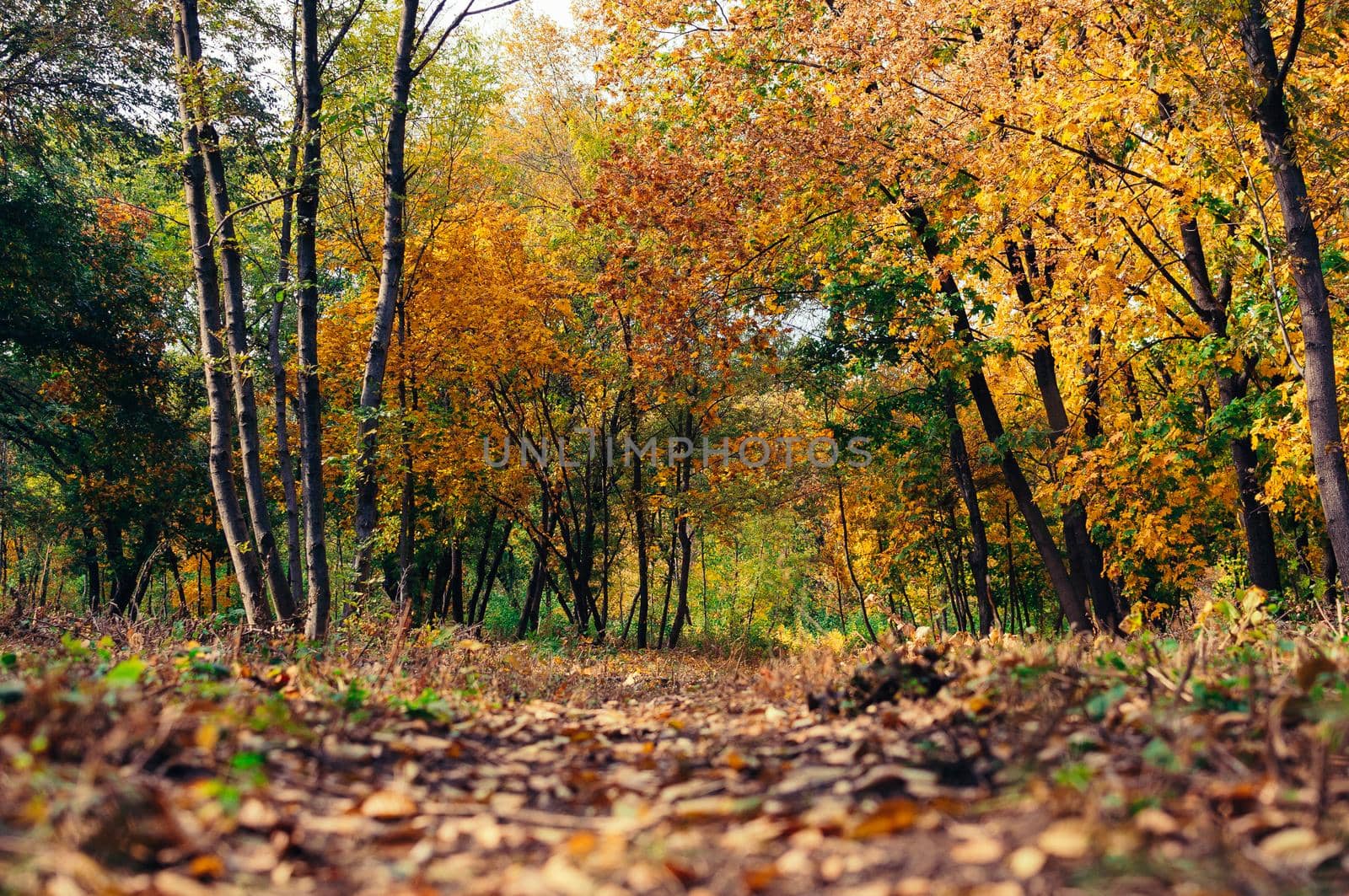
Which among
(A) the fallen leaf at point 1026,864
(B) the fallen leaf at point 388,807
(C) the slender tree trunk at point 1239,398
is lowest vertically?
(A) the fallen leaf at point 1026,864

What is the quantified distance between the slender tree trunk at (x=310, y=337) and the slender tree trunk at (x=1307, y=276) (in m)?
7.29

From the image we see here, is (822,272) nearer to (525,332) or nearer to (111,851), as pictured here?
(525,332)

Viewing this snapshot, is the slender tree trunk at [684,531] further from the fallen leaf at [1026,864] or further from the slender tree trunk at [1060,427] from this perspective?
the fallen leaf at [1026,864]

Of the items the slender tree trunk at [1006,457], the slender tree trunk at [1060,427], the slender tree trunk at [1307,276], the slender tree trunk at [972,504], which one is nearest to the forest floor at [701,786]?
the slender tree trunk at [1307,276]

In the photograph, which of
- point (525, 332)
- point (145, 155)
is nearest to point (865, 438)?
point (525, 332)

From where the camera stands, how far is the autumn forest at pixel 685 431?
2.46m

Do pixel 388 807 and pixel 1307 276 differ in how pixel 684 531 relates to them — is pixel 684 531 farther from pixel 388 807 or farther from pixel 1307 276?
pixel 388 807

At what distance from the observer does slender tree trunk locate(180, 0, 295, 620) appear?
786 cm

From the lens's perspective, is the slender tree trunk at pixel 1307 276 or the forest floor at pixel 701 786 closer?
the forest floor at pixel 701 786

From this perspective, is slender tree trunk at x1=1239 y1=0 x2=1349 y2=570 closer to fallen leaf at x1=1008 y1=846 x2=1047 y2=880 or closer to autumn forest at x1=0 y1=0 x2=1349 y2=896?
autumn forest at x1=0 y1=0 x2=1349 y2=896

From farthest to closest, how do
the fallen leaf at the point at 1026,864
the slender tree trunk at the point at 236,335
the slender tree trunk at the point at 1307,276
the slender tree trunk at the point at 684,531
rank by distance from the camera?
1. the slender tree trunk at the point at 684,531
2. the slender tree trunk at the point at 236,335
3. the slender tree trunk at the point at 1307,276
4. the fallen leaf at the point at 1026,864

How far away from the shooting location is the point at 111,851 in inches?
84.4

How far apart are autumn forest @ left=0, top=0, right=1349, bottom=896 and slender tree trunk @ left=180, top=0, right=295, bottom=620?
5cm

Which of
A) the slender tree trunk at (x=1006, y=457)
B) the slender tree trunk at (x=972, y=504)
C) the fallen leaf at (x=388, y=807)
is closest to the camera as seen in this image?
the fallen leaf at (x=388, y=807)
